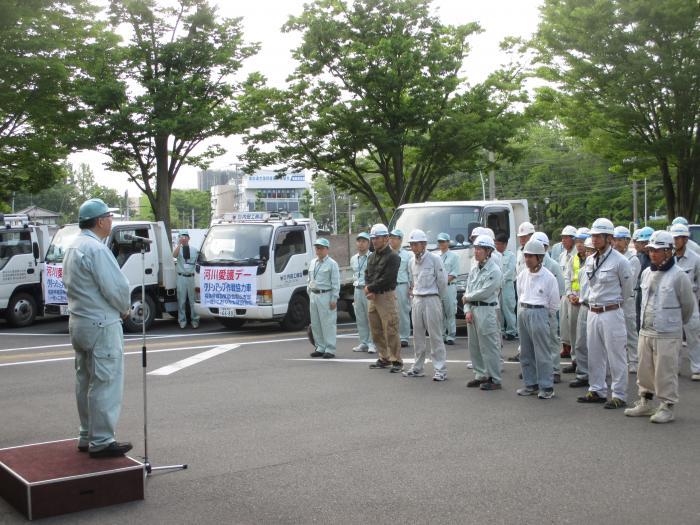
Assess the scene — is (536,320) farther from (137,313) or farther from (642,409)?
(137,313)

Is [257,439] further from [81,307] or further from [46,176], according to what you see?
[46,176]

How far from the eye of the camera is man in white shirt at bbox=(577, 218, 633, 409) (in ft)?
28.5

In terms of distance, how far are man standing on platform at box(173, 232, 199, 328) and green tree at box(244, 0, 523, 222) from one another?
23.2 feet

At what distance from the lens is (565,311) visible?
11.6 metres

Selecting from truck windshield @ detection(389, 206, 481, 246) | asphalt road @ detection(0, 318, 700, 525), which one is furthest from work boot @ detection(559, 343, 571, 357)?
truck windshield @ detection(389, 206, 481, 246)

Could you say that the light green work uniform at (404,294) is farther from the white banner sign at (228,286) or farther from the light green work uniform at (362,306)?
the white banner sign at (228,286)

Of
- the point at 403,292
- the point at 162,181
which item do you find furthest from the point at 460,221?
the point at 162,181

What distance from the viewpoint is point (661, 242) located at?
26.5 feet

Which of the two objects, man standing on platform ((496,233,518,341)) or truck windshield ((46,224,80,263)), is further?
truck windshield ((46,224,80,263))

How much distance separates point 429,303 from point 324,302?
2.53m

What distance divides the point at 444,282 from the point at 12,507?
637 centimetres

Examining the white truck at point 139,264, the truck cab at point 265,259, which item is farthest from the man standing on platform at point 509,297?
the white truck at point 139,264

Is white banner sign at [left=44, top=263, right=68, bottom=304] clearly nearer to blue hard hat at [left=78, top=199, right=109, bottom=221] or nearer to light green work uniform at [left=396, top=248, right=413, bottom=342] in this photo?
light green work uniform at [left=396, top=248, right=413, bottom=342]

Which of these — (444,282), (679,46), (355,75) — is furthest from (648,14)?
(444,282)
